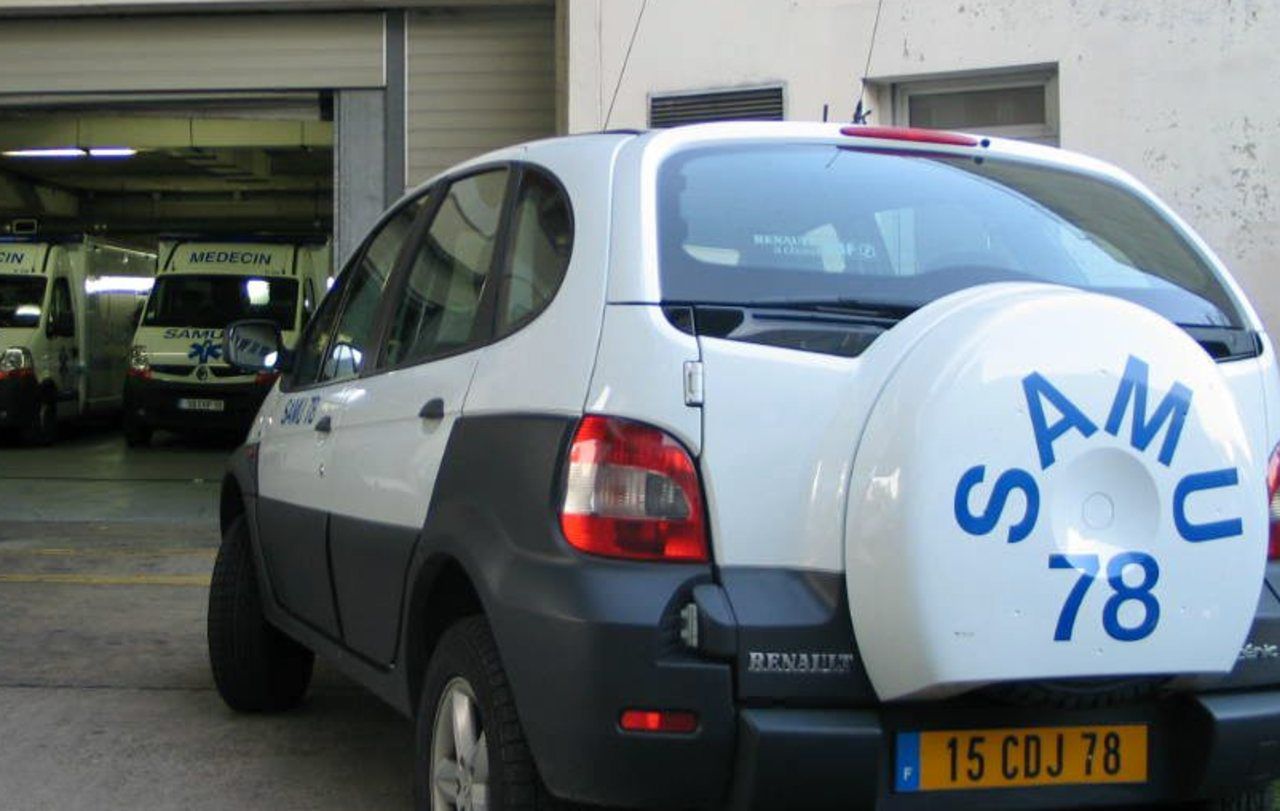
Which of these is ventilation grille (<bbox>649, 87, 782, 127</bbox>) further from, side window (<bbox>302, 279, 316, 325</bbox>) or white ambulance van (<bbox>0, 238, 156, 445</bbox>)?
white ambulance van (<bbox>0, 238, 156, 445</bbox>)

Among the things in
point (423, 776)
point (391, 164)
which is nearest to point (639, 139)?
point (423, 776)

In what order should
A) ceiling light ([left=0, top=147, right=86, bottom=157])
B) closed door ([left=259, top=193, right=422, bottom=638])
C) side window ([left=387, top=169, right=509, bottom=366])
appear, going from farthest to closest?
ceiling light ([left=0, top=147, right=86, bottom=157]) → closed door ([left=259, top=193, right=422, bottom=638]) → side window ([left=387, top=169, right=509, bottom=366])

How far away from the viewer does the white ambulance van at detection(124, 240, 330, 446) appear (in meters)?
17.6

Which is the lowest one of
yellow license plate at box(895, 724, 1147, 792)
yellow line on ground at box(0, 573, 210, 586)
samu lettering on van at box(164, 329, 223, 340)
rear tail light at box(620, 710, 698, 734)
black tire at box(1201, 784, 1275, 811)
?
yellow line on ground at box(0, 573, 210, 586)

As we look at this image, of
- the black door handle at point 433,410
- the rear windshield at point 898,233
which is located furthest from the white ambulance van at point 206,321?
the rear windshield at point 898,233

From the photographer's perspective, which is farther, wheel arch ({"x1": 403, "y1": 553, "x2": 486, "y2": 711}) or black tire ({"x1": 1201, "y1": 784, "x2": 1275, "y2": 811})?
wheel arch ({"x1": 403, "y1": 553, "x2": 486, "y2": 711})

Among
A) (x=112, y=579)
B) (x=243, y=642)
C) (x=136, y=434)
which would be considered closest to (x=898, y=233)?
(x=243, y=642)

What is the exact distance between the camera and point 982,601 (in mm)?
2775

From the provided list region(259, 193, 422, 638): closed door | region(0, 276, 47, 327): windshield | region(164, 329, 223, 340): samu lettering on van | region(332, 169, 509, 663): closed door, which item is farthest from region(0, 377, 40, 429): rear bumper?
region(332, 169, 509, 663): closed door

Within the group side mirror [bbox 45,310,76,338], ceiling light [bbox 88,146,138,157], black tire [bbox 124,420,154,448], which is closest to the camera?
black tire [bbox 124,420,154,448]

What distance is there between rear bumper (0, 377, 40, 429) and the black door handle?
1470 centimetres

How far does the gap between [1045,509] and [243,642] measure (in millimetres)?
3428

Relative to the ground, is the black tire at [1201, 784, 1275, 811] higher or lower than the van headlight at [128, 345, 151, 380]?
lower

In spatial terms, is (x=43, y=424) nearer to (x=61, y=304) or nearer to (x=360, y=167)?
(x=61, y=304)
